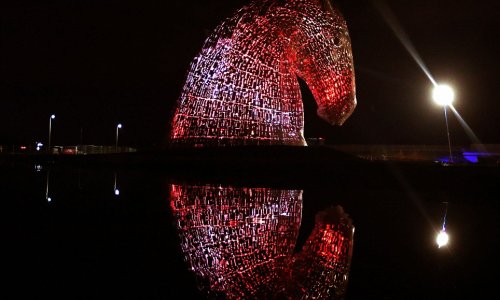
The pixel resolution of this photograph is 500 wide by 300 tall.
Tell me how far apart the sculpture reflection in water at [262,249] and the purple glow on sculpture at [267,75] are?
29.1ft

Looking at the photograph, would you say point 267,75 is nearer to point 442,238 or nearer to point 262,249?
point 442,238

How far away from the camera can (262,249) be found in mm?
5383

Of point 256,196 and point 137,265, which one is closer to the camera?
point 137,265

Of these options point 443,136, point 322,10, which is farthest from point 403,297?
point 443,136

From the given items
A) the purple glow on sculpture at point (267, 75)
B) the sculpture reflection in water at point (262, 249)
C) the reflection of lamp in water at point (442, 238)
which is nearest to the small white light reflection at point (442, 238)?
the reflection of lamp in water at point (442, 238)

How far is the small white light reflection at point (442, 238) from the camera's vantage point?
5.79 meters

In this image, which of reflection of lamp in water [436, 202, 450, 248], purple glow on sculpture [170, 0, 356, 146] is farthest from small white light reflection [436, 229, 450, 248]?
purple glow on sculpture [170, 0, 356, 146]

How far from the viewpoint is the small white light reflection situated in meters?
5.79

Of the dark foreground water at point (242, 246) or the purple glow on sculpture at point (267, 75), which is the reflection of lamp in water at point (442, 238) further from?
the purple glow on sculpture at point (267, 75)

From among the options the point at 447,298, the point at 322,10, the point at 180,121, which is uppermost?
the point at 322,10

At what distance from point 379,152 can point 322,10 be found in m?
14.4

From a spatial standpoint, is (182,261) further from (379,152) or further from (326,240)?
(379,152)

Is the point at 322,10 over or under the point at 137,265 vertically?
over

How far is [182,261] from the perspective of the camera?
189 inches
